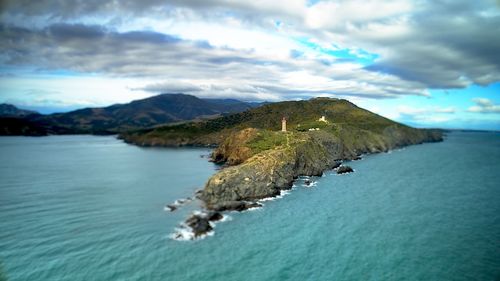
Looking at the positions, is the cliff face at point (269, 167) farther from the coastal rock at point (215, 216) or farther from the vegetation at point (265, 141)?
the coastal rock at point (215, 216)

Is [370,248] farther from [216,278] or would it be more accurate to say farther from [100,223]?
[100,223]

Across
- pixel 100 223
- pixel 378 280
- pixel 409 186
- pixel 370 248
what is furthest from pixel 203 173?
pixel 378 280

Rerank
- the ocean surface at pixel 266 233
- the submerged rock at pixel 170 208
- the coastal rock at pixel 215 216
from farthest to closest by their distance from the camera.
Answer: the submerged rock at pixel 170 208, the coastal rock at pixel 215 216, the ocean surface at pixel 266 233

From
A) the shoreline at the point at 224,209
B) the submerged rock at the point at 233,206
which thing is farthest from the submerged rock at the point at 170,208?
the submerged rock at the point at 233,206

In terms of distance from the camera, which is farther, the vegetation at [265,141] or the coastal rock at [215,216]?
the vegetation at [265,141]

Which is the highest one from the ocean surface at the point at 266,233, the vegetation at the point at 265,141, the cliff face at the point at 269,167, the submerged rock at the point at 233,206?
the vegetation at the point at 265,141

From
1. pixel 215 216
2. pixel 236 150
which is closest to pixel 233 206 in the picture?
pixel 215 216

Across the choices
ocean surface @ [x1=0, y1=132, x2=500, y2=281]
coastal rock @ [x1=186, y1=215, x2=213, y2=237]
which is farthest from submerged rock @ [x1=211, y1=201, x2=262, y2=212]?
coastal rock @ [x1=186, y1=215, x2=213, y2=237]

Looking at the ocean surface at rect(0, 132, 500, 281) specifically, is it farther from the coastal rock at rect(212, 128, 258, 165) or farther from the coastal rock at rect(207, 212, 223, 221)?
the coastal rock at rect(212, 128, 258, 165)
